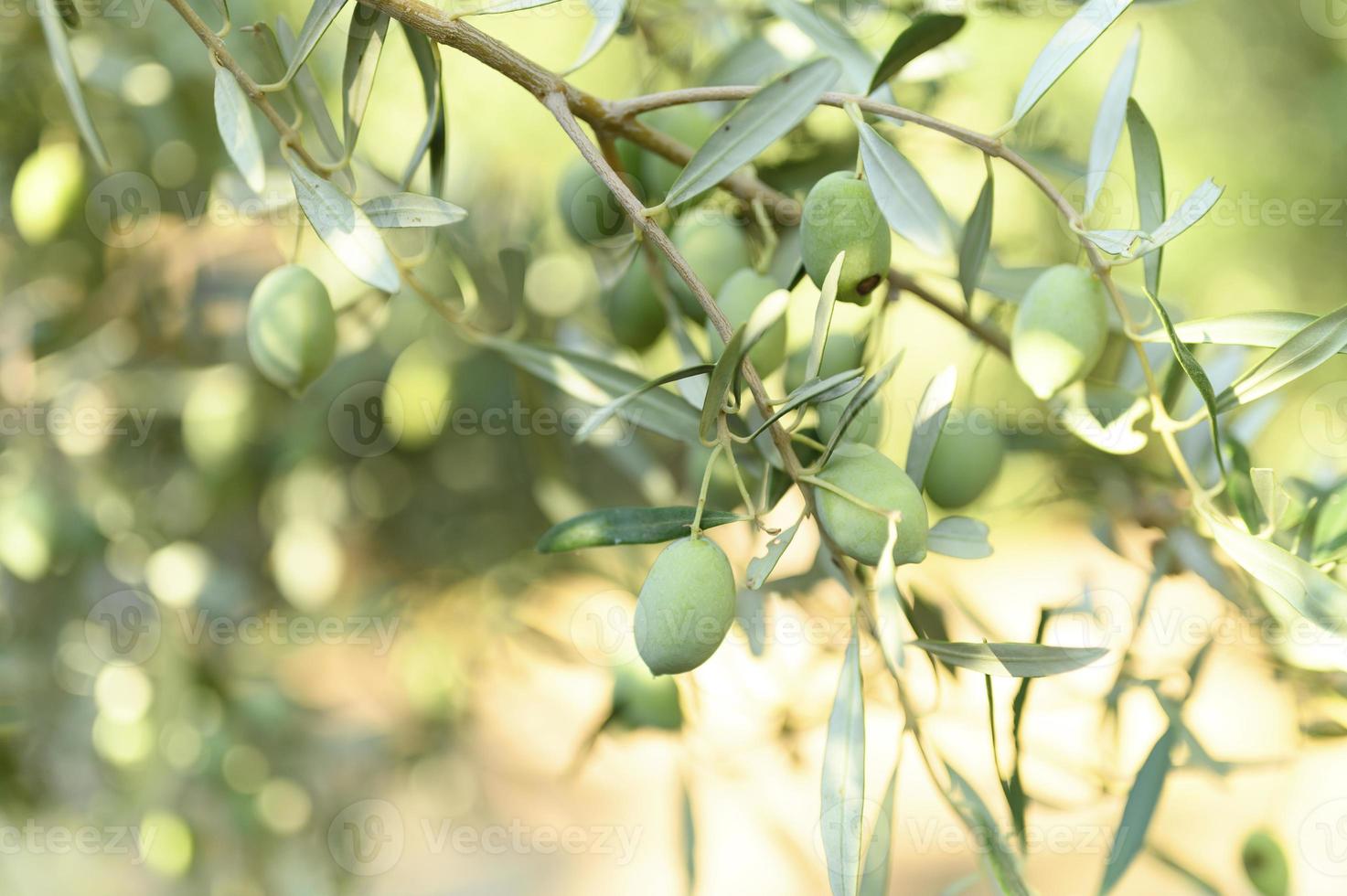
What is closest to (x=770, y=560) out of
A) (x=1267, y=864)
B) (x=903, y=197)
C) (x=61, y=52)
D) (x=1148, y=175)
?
(x=903, y=197)

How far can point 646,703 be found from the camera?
2.02 feet

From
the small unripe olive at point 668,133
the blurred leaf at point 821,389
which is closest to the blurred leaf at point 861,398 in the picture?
the blurred leaf at point 821,389

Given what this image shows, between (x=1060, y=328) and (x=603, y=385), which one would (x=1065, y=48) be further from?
(x=603, y=385)

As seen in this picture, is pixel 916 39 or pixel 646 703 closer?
pixel 916 39

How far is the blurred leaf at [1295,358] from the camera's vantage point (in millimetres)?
357

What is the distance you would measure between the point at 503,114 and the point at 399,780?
76cm

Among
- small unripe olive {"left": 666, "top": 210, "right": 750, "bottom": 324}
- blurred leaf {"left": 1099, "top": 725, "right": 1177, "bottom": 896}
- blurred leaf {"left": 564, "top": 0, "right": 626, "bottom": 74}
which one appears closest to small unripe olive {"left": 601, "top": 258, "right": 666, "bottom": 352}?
small unripe olive {"left": 666, "top": 210, "right": 750, "bottom": 324}

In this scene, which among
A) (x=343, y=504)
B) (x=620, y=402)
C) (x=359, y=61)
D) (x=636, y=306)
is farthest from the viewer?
(x=343, y=504)

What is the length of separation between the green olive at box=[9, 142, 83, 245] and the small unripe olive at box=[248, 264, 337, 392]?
0.28m

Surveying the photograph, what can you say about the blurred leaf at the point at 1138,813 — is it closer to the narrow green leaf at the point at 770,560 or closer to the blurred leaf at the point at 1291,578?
the blurred leaf at the point at 1291,578

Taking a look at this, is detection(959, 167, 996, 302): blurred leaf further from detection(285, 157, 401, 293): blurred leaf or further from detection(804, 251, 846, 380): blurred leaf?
detection(285, 157, 401, 293): blurred leaf

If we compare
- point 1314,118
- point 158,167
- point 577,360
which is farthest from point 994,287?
A: point 1314,118

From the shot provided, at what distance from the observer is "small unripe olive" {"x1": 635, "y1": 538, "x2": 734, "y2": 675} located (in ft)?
1.09

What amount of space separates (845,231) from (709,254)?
14 cm
